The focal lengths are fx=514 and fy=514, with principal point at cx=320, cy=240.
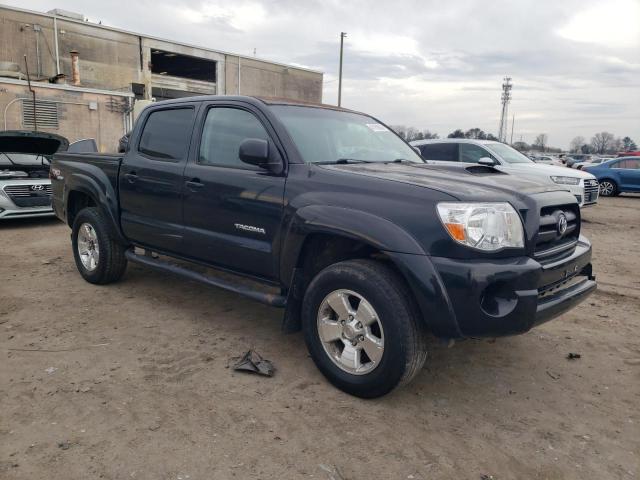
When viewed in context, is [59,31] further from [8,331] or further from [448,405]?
[448,405]

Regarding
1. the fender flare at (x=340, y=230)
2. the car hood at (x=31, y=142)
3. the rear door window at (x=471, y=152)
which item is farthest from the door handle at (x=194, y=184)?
the rear door window at (x=471, y=152)

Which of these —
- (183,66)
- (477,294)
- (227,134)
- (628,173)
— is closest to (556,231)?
(477,294)

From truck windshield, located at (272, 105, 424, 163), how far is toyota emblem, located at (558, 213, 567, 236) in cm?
135

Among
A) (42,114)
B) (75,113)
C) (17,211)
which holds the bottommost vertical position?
(17,211)

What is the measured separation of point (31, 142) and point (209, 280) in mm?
6667

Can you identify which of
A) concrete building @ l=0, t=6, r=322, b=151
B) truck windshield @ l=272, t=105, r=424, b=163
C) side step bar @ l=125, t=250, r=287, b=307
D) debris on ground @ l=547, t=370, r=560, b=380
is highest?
concrete building @ l=0, t=6, r=322, b=151

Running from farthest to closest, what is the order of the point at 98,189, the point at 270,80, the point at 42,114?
the point at 270,80
the point at 42,114
the point at 98,189

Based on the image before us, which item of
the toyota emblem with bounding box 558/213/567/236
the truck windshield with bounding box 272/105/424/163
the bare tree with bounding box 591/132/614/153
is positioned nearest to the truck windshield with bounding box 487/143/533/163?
the truck windshield with bounding box 272/105/424/163

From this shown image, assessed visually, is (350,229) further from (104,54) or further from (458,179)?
(104,54)

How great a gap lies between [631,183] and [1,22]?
97.2 feet

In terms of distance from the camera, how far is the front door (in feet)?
11.6

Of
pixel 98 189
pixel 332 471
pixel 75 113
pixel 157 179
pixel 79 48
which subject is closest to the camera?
pixel 332 471

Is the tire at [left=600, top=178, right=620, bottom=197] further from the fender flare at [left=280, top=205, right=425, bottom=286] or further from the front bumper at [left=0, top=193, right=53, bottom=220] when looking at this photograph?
the fender flare at [left=280, top=205, right=425, bottom=286]

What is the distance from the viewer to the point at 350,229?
3.01m
